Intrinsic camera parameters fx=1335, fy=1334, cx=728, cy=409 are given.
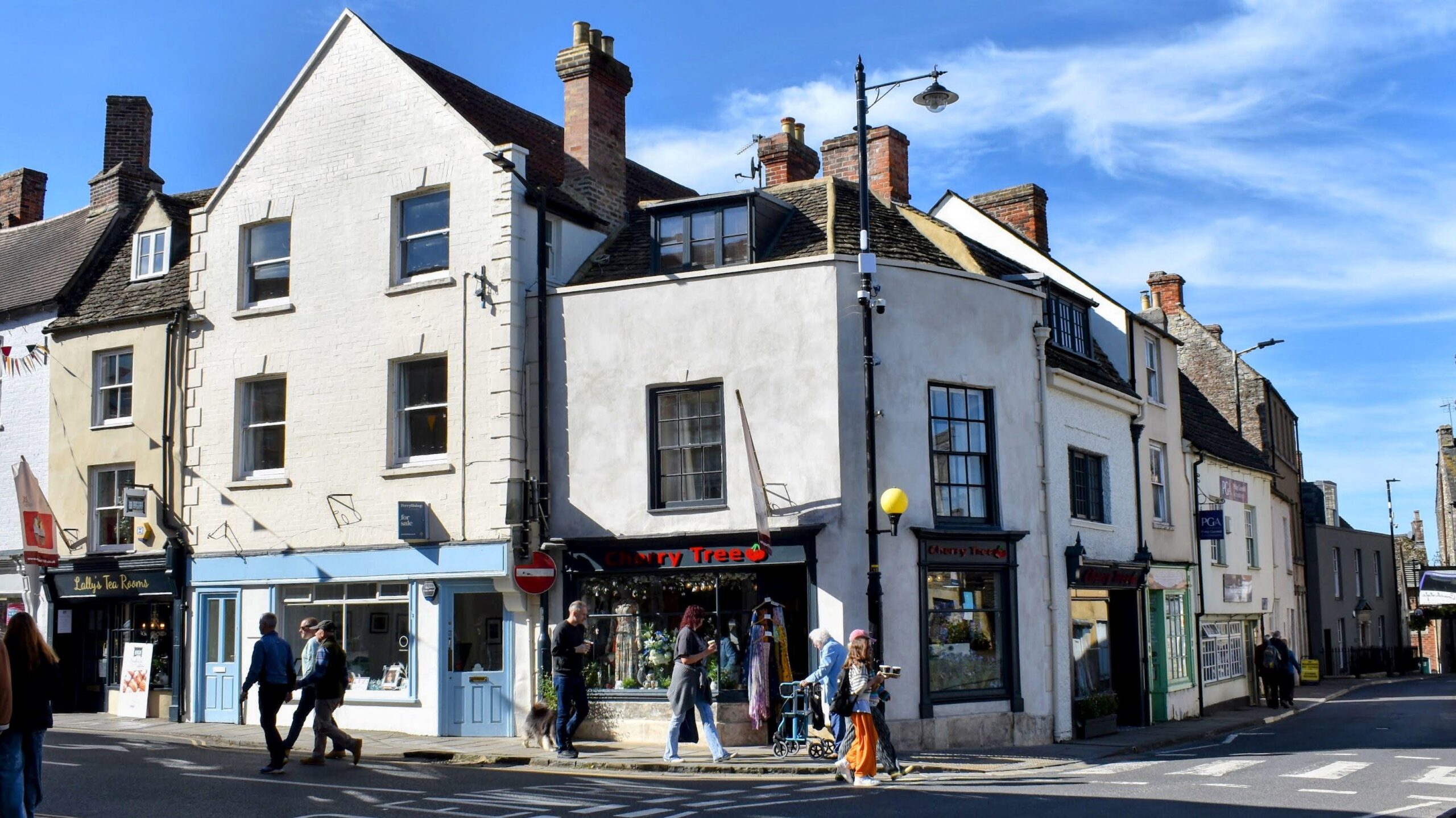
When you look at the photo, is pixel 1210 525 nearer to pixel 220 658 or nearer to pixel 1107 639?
pixel 1107 639

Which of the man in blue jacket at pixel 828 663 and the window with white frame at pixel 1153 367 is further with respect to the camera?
the window with white frame at pixel 1153 367

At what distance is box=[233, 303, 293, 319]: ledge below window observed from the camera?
21.7m

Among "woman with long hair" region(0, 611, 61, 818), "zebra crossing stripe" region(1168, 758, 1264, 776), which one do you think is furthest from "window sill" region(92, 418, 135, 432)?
"zebra crossing stripe" region(1168, 758, 1264, 776)

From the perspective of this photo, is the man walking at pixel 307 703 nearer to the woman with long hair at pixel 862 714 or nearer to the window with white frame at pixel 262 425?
the window with white frame at pixel 262 425

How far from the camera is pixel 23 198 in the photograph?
31281 millimetres

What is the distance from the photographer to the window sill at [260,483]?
2131 cm

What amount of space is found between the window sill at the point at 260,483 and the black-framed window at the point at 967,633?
10.3 metres

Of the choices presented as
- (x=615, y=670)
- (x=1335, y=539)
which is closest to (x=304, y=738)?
(x=615, y=670)

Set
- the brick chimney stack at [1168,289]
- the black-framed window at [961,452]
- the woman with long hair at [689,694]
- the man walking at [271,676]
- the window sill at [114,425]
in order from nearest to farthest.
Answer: the man walking at [271,676] → the woman with long hair at [689,694] → the black-framed window at [961,452] → the window sill at [114,425] → the brick chimney stack at [1168,289]

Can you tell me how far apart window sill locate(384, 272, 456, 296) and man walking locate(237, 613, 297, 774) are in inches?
264

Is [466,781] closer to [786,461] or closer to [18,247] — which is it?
[786,461]

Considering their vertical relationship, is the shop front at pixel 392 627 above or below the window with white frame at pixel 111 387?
below

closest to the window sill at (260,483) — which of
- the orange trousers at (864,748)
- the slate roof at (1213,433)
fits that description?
the orange trousers at (864,748)

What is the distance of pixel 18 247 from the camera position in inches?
1126
